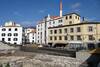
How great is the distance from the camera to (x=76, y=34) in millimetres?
58156

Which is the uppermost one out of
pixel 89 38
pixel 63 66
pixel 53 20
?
pixel 53 20

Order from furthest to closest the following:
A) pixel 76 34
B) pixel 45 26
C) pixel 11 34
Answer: pixel 45 26
pixel 11 34
pixel 76 34

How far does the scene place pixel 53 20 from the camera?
8100 cm

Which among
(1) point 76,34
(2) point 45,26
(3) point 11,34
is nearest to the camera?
(1) point 76,34

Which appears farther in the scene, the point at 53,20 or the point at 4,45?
the point at 53,20

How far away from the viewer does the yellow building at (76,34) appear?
Result: 54188 mm

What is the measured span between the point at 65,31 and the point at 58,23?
15.3 m

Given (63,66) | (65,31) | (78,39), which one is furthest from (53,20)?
(63,66)

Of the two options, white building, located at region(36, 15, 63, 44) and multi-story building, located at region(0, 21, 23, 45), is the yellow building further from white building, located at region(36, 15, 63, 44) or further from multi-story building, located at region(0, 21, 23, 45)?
multi-story building, located at region(0, 21, 23, 45)

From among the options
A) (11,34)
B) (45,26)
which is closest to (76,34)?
(45,26)

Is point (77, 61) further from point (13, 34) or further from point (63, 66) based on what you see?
point (13, 34)

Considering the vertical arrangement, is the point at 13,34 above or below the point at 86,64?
above

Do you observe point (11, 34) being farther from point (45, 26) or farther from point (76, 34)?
point (76, 34)

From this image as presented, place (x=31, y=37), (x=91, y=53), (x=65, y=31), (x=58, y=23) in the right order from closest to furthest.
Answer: (x=91, y=53) → (x=65, y=31) → (x=58, y=23) → (x=31, y=37)
